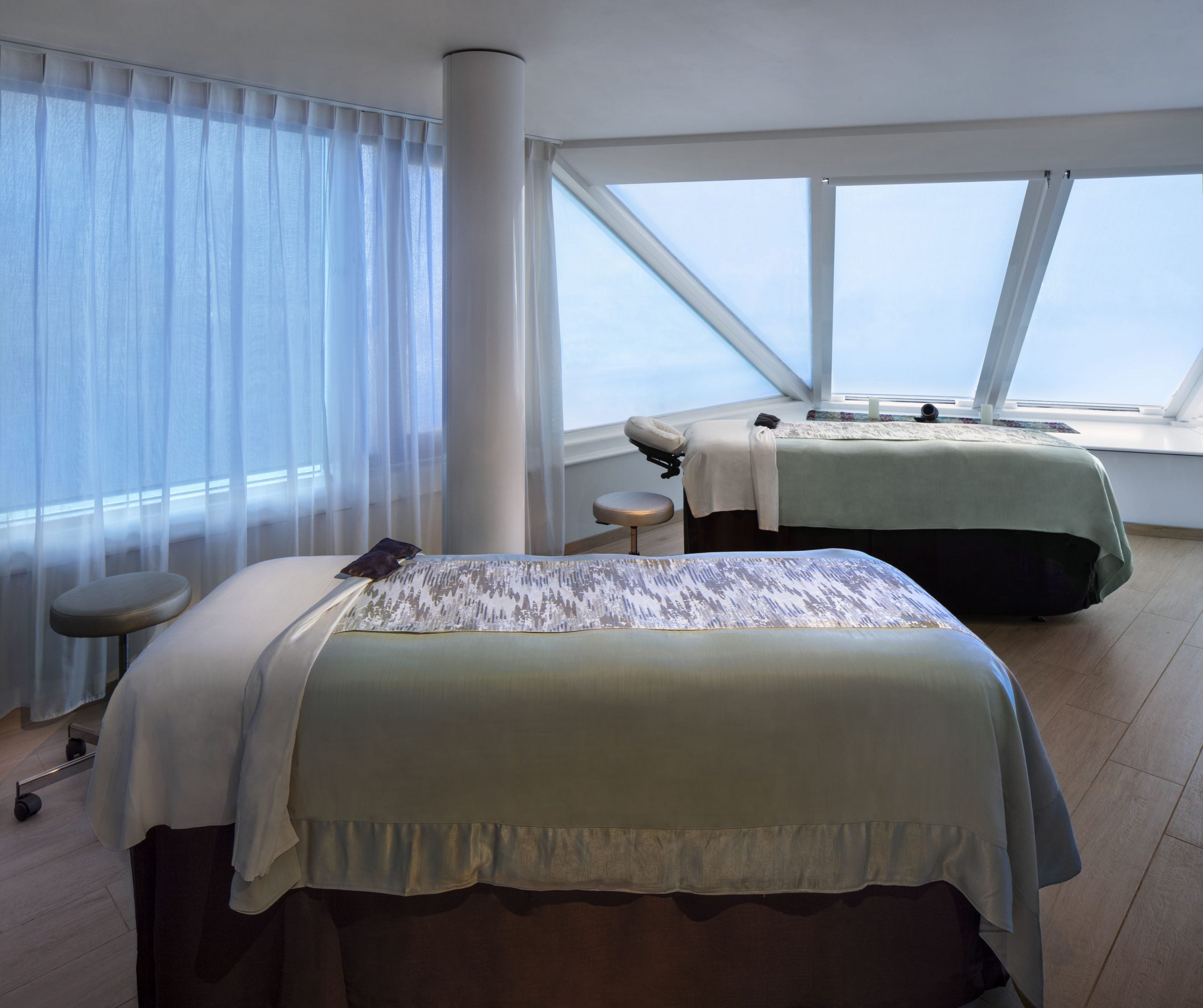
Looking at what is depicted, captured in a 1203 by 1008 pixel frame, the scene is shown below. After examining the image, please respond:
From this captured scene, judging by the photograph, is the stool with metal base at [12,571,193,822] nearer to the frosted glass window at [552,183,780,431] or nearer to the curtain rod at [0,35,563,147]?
the curtain rod at [0,35,563,147]

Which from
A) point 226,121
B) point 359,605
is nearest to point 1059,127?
point 226,121

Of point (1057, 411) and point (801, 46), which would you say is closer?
point (801, 46)

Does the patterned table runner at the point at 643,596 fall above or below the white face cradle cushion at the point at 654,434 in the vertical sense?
below

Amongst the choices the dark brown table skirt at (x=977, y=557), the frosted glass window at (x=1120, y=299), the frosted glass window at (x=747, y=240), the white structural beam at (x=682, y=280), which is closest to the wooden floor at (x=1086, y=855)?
the dark brown table skirt at (x=977, y=557)

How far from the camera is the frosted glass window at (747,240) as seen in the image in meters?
4.72

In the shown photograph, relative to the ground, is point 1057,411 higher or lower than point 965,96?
lower

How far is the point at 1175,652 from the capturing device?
323 cm

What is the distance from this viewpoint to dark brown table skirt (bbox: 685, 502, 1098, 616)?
3.42 meters

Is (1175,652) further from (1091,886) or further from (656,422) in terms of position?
(656,422)

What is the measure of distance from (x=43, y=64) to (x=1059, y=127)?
3.79 m

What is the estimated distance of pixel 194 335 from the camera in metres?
2.99

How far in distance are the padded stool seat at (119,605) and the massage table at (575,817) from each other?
0.92 m

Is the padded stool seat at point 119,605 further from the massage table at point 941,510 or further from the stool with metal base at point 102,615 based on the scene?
the massage table at point 941,510

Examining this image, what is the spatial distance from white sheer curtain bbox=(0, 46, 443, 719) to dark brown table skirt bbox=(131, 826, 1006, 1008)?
1758 millimetres
